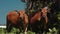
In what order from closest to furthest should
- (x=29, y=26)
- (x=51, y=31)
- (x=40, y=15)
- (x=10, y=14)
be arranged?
(x=51, y=31), (x=40, y=15), (x=29, y=26), (x=10, y=14)

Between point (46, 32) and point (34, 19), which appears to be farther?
point (34, 19)

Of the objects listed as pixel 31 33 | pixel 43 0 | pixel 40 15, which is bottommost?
pixel 31 33

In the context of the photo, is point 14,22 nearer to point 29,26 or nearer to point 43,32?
point 29,26

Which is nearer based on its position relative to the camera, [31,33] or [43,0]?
[31,33]

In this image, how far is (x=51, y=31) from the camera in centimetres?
973

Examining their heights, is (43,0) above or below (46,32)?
above

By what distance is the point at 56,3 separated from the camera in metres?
11.9

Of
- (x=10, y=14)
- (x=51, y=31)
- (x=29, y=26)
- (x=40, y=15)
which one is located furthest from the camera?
(x=10, y=14)

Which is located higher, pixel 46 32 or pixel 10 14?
pixel 10 14

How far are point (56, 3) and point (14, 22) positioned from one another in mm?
2177

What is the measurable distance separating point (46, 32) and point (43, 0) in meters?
2.67

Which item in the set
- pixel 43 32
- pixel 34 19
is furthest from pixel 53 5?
pixel 43 32

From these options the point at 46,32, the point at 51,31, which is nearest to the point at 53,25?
the point at 46,32

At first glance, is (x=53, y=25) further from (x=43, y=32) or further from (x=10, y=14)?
(x=10, y=14)
